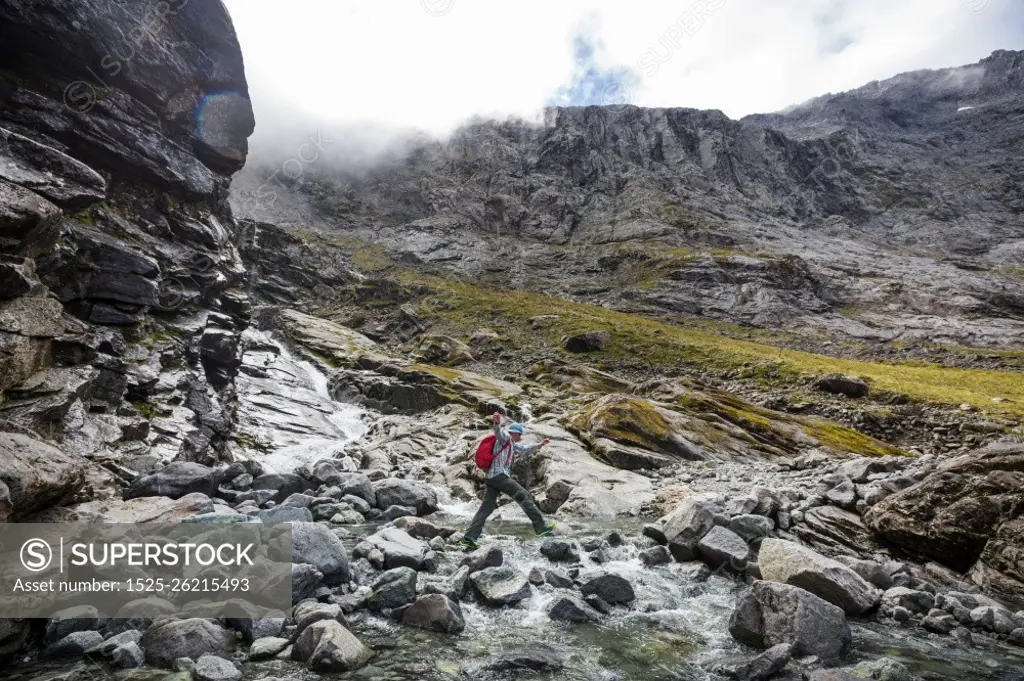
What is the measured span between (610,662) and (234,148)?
4690 cm

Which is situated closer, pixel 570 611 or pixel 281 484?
pixel 570 611

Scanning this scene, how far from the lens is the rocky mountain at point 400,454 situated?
8.13m

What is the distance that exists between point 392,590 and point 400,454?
2400 centimetres

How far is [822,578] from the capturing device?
969 cm

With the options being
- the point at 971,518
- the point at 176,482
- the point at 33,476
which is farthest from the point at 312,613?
the point at 971,518

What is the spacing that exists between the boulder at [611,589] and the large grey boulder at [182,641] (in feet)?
20.4

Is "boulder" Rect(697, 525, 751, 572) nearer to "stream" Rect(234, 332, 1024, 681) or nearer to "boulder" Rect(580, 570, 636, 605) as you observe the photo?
"stream" Rect(234, 332, 1024, 681)

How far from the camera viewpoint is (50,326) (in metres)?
18.7

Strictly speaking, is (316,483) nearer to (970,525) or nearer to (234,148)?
(970,525)

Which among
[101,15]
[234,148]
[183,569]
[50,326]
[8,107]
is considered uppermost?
[101,15]

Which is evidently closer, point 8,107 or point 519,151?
point 8,107

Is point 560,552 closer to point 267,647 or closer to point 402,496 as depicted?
point 267,647

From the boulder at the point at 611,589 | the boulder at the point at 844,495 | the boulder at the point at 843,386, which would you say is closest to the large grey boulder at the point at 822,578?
the boulder at the point at 611,589

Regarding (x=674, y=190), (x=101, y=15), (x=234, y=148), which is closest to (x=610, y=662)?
(x=101, y=15)
